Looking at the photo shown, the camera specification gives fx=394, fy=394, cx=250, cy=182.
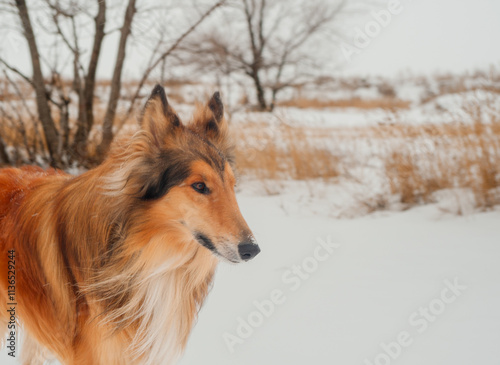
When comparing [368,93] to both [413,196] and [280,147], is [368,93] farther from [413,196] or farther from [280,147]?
[413,196]

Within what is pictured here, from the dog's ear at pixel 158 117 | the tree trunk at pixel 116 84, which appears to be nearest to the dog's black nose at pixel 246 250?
the dog's ear at pixel 158 117

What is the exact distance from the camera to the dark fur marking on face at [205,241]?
2.00 meters

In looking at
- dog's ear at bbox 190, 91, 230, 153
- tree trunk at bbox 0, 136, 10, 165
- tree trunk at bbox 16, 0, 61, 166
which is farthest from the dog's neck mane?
tree trunk at bbox 0, 136, 10, 165

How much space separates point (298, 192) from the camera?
6.52 meters

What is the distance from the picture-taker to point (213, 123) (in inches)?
95.8

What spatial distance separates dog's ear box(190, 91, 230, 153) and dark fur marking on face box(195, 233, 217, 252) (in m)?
0.61

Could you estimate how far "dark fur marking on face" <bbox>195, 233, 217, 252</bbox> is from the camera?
6.55ft

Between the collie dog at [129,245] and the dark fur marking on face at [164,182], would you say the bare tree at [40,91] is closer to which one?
the collie dog at [129,245]

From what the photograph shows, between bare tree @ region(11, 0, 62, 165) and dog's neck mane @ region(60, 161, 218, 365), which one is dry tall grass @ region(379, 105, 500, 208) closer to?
dog's neck mane @ region(60, 161, 218, 365)

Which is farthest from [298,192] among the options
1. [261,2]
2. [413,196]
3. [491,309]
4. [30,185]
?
[261,2]

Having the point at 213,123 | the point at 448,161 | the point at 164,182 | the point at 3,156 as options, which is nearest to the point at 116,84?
the point at 3,156

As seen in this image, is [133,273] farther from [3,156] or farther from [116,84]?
[3,156]

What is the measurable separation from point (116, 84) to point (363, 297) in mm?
4806

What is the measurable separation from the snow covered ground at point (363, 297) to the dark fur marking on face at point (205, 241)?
1141 millimetres
